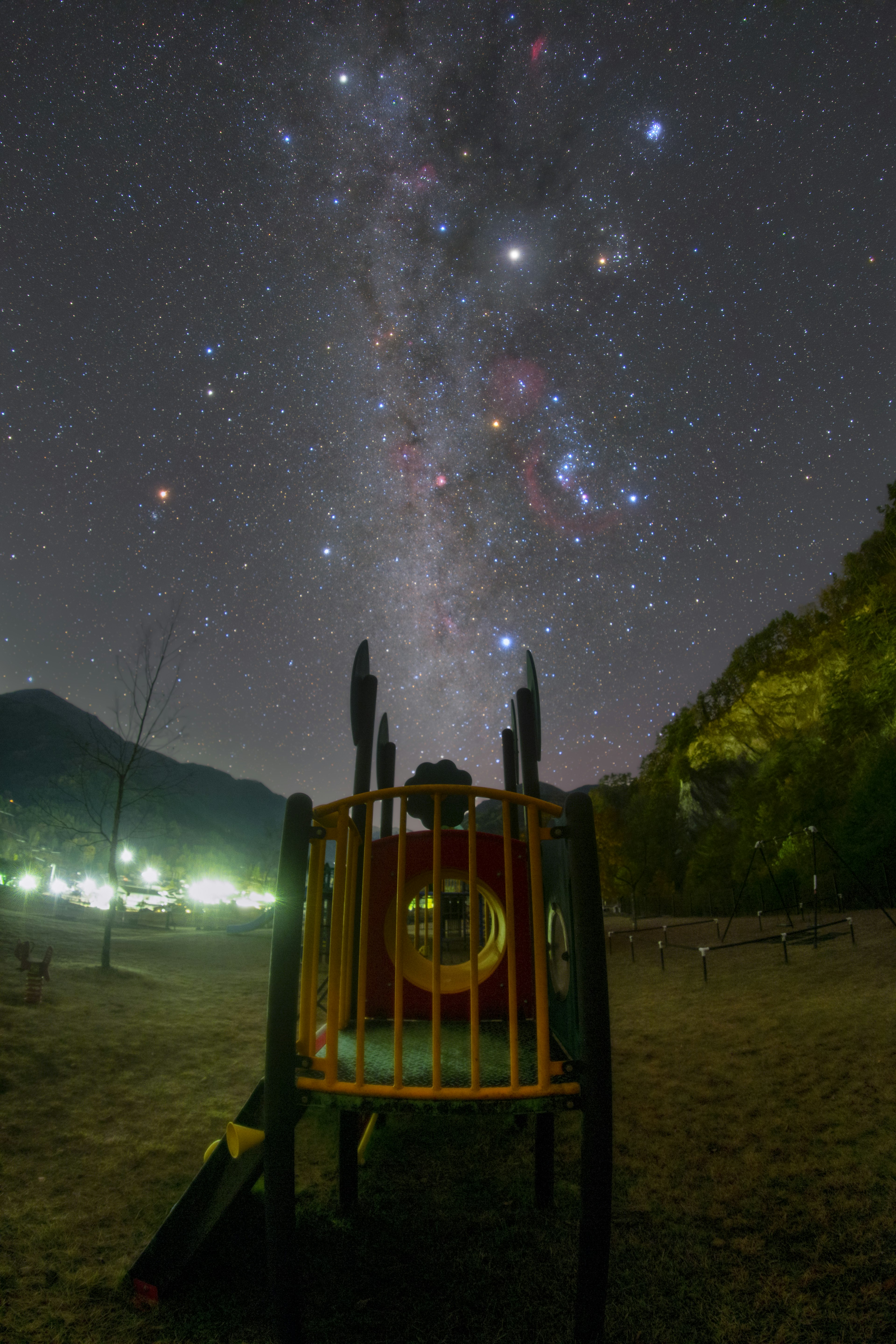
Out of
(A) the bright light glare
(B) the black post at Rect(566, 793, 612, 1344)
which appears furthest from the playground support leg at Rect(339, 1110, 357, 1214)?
(A) the bright light glare

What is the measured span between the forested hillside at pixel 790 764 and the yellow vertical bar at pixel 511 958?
57.0ft

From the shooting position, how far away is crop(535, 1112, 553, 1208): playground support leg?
3619mm

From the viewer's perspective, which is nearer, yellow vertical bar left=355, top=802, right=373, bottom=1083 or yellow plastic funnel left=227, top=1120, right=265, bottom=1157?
yellow vertical bar left=355, top=802, right=373, bottom=1083

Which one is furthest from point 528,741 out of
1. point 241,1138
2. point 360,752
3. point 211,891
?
point 211,891

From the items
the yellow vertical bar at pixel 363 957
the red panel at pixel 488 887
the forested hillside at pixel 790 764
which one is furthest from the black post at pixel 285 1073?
the forested hillside at pixel 790 764

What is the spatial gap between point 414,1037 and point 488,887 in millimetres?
983

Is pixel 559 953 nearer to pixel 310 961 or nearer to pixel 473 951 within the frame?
pixel 473 951

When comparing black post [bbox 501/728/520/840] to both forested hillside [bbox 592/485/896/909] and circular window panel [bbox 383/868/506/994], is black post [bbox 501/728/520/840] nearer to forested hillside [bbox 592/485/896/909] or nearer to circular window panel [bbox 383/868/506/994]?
circular window panel [bbox 383/868/506/994]

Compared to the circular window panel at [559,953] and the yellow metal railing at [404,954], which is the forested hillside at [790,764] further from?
the yellow metal railing at [404,954]

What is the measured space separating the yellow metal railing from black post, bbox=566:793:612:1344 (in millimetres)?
131

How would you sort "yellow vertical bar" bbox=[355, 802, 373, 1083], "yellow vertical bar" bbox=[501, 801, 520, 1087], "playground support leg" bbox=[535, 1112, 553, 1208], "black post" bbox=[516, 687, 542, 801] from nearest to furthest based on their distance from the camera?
"yellow vertical bar" bbox=[501, 801, 520, 1087], "yellow vertical bar" bbox=[355, 802, 373, 1083], "playground support leg" bbox=[535, 1112, 553, 1208], "black post" bbox=[516, 687, 542, 801]

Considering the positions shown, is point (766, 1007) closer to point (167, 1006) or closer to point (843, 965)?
point (843, 965)

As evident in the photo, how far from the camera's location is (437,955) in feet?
7.90

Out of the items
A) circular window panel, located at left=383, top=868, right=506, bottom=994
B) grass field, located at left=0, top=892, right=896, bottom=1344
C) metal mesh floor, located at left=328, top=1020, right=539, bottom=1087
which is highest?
circular window panel, located at left=383, top=868, right=506, bottom=994
